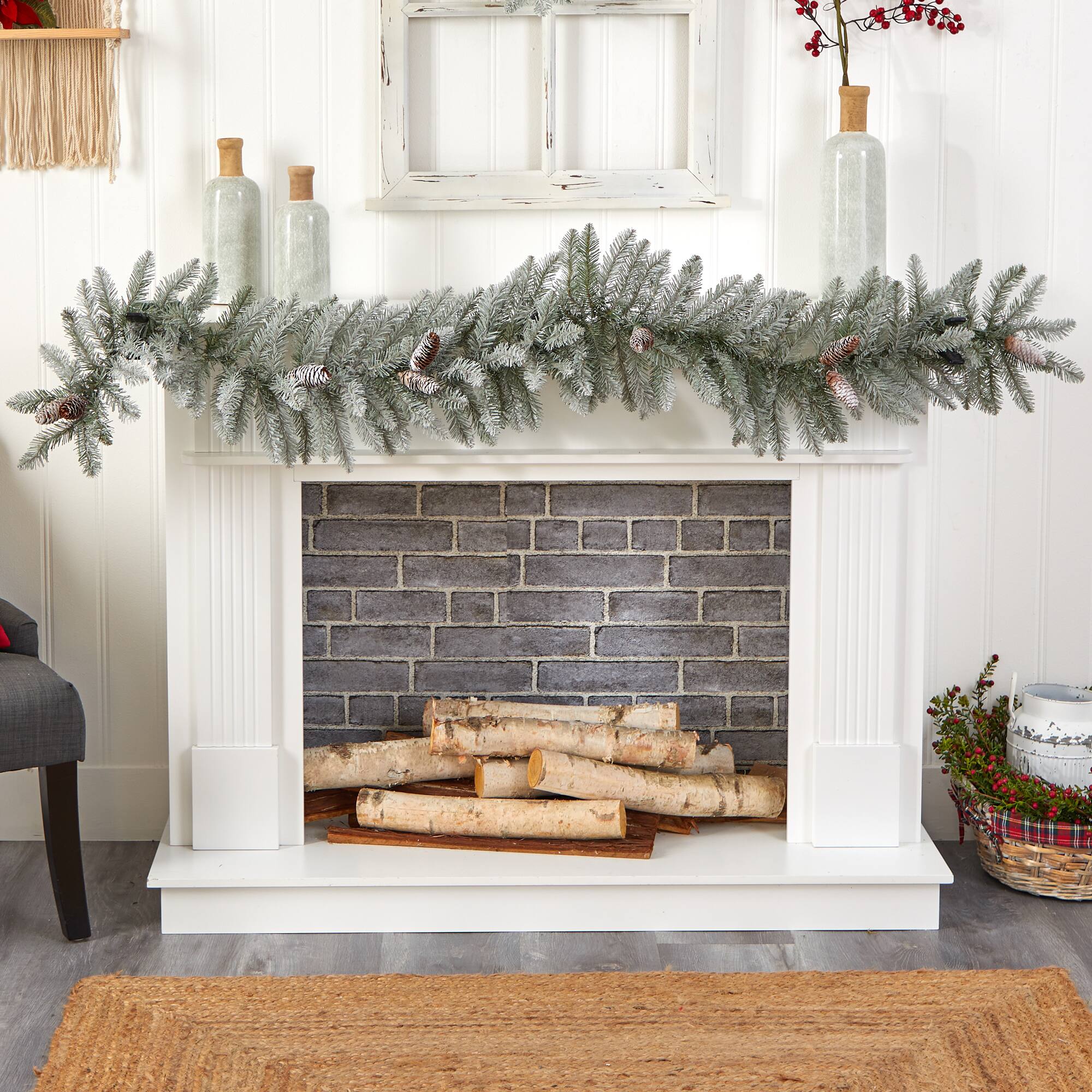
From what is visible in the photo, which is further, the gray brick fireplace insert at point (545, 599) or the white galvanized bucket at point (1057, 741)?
the gray brick fireplace insert at point (545, 599)

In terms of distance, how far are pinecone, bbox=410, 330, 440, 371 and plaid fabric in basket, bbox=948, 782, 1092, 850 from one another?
1446 mm

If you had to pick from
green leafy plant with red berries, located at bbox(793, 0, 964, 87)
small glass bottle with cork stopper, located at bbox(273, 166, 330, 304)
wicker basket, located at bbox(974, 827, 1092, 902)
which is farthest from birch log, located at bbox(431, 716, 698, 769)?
green leafy plant with red berries, located at bbox(793, 0, 964, 87)

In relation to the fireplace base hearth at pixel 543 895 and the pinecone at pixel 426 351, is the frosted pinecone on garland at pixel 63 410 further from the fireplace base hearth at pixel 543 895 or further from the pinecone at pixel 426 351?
the fireplace base hearth at pixel 543 895

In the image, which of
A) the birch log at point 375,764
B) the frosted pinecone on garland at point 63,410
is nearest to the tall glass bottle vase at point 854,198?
the birch log at point 375,764

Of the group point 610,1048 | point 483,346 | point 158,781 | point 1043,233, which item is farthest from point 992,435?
point 158,781

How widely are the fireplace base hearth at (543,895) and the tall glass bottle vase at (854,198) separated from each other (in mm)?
1182

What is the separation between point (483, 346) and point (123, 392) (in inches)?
24.3

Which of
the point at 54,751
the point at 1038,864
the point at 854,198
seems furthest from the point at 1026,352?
the point at 54,751

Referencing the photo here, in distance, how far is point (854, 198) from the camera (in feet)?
7.46

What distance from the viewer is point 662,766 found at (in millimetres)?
2422

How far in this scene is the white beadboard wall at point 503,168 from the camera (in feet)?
7.89

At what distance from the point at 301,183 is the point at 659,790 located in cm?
145

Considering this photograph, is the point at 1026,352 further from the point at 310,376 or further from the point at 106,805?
the point at 106,805

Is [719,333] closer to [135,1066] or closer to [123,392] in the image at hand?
[123,392]
